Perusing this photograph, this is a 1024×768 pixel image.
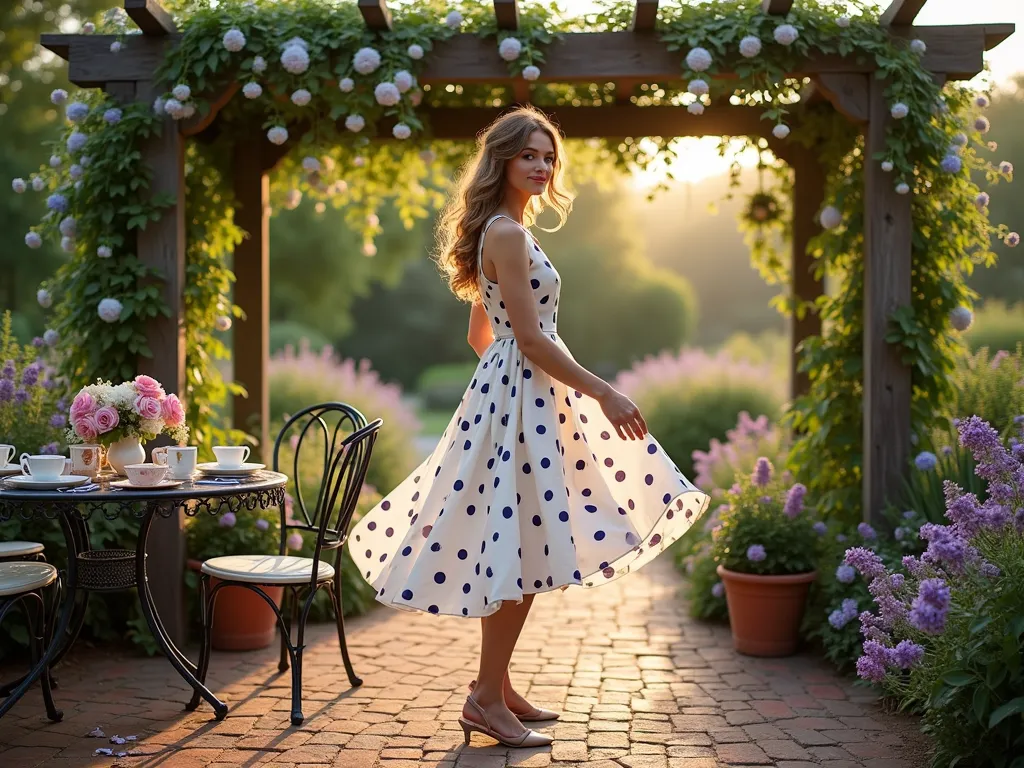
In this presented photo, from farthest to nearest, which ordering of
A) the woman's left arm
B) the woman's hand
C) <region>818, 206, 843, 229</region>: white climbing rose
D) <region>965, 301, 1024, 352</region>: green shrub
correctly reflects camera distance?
<region>965, 301, 1024, 352</region>: green shrub
<region>818, 206, 843, 229</region>: white climbing rose
the woman's left arm
the woman's hand

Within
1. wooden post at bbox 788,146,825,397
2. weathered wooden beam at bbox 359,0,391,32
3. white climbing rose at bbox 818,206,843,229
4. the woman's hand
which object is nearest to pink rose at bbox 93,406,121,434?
the woman's hand

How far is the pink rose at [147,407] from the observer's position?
10.7 ft

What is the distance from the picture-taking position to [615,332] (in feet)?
106

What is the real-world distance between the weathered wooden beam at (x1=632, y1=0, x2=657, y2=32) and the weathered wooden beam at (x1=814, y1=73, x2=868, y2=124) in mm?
745

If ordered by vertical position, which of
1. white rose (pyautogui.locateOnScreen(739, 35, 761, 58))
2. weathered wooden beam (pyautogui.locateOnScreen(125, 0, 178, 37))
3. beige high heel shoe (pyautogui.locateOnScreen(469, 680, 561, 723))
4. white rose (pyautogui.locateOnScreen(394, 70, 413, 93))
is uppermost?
Answer: weathered wooden beam (pyautogui.locateOnScreen(125, 0, 178, 37))

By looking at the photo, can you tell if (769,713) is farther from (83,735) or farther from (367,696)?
(83,735)

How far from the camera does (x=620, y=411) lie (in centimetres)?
285

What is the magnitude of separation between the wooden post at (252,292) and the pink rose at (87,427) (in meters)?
2.21

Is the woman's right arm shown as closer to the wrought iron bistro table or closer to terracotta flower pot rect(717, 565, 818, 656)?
the wrought iron bistro table

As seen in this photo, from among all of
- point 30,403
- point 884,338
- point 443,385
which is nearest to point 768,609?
point 884,338

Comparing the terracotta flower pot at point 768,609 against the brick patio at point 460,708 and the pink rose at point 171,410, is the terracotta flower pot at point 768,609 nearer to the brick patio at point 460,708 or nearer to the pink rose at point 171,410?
the brick patio at point 460,708

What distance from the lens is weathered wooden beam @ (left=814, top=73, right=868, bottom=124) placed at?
14.3 feet

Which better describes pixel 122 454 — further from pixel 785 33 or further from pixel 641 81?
pixel 785 33

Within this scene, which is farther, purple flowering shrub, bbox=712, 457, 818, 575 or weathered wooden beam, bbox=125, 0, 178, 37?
purple flowering shrub, bbox=712, 457, 818, 575
